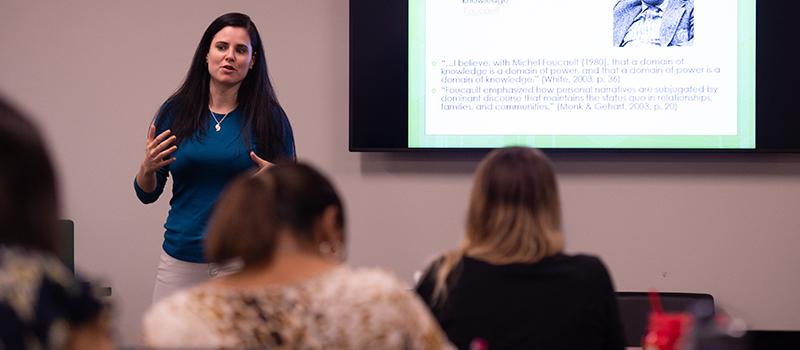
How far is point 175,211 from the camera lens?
2.19 metres

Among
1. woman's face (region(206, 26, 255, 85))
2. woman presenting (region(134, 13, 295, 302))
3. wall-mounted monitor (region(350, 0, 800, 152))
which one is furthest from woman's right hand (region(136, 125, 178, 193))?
wall-mounted monitor (region(350, 0, 800, 152))

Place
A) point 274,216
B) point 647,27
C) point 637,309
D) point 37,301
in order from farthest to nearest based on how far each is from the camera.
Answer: point 647,27 < point 637,309 < point 274,216 < point 37,301

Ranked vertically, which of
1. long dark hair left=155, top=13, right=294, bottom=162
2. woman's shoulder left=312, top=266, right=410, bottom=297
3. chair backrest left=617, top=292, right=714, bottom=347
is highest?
long dark hair left=155, top=13, right=294, bottom=162

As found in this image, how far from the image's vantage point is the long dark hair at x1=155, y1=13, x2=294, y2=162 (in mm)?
2209

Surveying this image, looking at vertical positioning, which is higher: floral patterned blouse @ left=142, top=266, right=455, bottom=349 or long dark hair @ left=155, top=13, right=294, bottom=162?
long dark hair @ left=155, top=13, right=294, bottom=162

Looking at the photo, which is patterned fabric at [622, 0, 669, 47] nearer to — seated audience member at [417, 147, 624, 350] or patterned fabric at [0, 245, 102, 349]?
seated audience member at [417, 147, 624, 350]

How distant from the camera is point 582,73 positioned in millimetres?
3098

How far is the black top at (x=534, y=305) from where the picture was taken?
4.69 feet

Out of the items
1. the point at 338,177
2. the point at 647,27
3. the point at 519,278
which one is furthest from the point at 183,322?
the point at 647,27

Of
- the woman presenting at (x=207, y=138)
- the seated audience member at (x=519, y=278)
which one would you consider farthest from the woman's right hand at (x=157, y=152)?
the seated audience member at (x=519, y=278)

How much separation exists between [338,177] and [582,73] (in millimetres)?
1274

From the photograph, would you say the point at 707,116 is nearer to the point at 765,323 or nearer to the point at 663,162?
the point at 663,162

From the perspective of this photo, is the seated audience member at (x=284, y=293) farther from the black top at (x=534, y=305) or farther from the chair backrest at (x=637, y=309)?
the chair backrest at (x=637, y=309)

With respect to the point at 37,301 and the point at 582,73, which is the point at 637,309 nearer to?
the point at 582,73
